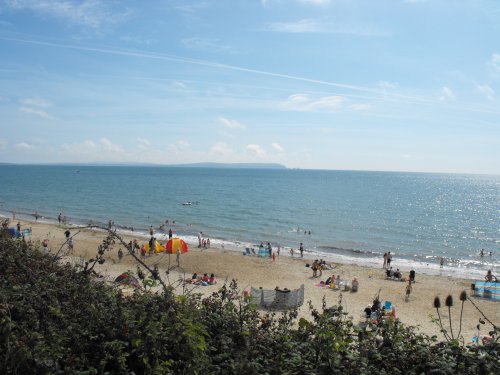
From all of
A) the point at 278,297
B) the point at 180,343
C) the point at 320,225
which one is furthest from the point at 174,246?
the point at 320,225

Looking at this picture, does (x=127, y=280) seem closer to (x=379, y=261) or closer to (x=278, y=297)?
(x=278, y=297)

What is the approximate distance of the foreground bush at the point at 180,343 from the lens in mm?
3650

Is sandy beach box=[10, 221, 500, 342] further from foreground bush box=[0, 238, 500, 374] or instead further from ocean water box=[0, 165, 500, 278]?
foreground bush box=[0, 238, 500, 374]

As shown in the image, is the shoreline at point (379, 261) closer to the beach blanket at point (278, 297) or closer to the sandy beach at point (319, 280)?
the sandy beach at point (319, 280)

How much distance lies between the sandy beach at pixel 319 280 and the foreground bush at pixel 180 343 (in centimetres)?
1311

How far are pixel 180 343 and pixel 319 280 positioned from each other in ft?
73.9

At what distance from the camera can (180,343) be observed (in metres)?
3.89

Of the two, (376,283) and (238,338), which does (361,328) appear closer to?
(238,338)

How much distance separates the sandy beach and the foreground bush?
13110 mm

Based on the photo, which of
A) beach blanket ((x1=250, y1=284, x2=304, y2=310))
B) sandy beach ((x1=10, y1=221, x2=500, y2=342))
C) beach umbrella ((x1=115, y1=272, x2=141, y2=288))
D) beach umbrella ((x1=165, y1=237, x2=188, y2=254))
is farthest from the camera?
beach umbrella ((x1=165, y1=237, x2=188, y2=254))

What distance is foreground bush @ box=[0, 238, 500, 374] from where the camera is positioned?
3.65 metres

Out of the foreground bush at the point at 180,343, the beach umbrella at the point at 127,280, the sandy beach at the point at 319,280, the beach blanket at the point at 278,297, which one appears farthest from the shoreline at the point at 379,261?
the foreground bush at the point at 180,343

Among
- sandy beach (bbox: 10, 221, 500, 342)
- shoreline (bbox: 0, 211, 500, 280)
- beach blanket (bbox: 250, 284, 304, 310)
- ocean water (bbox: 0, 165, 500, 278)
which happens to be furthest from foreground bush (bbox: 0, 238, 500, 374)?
ocean water (bbox: 0, 165, 500, 278)

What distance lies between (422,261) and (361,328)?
34723mm
